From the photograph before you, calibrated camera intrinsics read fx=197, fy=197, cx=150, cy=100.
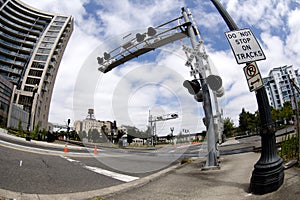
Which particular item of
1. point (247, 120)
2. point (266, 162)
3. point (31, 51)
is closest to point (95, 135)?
point (266, 162)

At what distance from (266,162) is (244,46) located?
2.19 m

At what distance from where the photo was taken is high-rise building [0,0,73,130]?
5784 cm

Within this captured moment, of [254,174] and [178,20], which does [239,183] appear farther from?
[178,20]

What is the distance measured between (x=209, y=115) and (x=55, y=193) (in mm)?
5012

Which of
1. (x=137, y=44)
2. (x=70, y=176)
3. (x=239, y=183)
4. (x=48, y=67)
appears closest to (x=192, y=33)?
(x=137, y=44)

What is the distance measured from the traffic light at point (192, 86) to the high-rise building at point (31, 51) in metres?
58.1

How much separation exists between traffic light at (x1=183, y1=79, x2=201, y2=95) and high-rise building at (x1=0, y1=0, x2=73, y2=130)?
191 ft

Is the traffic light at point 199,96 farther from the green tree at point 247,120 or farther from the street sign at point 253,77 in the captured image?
the green tree at point 247,120

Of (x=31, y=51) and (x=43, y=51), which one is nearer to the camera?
(x=31, y=51)

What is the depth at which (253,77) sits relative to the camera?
377cm

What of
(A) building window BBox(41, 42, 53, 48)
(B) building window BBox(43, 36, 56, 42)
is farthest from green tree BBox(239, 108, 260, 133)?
(B) building window BBox(43, 36, 56, 42)

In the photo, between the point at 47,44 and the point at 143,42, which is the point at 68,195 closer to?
the point at 143,42

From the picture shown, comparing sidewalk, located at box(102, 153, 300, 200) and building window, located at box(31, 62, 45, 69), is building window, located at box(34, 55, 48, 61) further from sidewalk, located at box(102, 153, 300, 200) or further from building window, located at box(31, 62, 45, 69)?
sidewalk, located at box(102, 153, 300, 200)

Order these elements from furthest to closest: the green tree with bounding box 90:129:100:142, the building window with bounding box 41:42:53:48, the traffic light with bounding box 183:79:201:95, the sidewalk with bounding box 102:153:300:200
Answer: the building window with bounding box 41:42:53:48
the traffic light with bounding box 183:79:201:95
the green tree with bounding box 90:129:100:142
the sidewalk with bounding box 102:153:300:200
